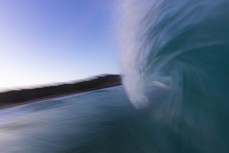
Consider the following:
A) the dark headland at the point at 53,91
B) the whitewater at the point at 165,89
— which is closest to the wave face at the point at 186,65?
the whitewater at the point at 165,89

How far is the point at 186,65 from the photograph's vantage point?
3258 millimetres

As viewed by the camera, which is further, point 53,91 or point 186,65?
point 53,91

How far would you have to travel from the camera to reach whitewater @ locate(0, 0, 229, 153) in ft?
8.82

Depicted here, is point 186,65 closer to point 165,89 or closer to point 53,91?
point 165,89

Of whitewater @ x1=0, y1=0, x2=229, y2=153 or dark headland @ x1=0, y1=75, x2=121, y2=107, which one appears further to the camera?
dark headland @ x1=0, y1=75, x2=121, y2=107

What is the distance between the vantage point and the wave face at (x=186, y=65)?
103 inches

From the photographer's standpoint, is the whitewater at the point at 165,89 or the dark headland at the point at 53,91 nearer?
the whitewater at the point at 165,89

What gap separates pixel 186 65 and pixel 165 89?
3.69 feet

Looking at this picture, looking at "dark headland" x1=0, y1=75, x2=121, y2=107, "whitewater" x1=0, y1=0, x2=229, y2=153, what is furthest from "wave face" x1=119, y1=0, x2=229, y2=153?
"dark headland" x1=0, y1=75, x2=121, y2=107

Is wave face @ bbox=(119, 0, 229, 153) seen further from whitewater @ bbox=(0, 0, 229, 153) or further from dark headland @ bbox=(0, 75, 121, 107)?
dark headland @ bbox=(0, 75, 121, 107)

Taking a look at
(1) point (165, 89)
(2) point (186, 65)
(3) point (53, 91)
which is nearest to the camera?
(2) point (186, 65)

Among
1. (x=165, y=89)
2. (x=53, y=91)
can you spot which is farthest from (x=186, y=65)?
(x=53, y=91)

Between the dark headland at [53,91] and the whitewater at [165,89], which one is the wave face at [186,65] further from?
the dark headland at [53,91]

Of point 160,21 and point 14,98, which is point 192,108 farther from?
point 14,98
